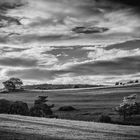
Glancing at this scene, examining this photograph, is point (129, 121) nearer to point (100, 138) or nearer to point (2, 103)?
point (2, 103)

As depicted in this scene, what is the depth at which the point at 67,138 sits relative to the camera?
2328 cm

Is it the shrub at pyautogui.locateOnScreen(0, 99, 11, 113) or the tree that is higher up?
the tree

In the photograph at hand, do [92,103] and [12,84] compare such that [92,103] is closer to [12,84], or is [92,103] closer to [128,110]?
[128,110]

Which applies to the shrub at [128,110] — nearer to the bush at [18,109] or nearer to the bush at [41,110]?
the bush at [41,110]

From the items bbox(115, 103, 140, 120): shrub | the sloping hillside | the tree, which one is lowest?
the sloping hillside

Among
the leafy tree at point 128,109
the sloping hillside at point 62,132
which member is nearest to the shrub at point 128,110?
the leafy tree at point 128,109

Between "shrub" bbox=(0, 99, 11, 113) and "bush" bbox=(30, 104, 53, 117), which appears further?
"bush" bbox=(30, 104, 53, 117)

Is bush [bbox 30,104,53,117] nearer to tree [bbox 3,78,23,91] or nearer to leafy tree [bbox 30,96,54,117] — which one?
leafy tree [bbox 30,96,54,117]

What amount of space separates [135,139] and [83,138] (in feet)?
14.0

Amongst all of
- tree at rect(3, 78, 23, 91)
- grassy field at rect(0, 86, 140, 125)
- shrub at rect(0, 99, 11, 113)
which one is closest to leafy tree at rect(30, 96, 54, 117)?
grassy field at rect(0, 86, 140, 125)

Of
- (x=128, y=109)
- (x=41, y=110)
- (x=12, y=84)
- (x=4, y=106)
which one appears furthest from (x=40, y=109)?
(x=12, y=84)

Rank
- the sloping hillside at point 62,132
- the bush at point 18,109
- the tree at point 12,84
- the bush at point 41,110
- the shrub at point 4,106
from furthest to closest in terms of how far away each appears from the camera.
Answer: the tree at point 12,84 → the bush at point 41,110 → the bush at point 18,109 → the shrub at point 4,106 → the sloping hillside at point 62,132

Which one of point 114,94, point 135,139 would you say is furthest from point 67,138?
point 114,94

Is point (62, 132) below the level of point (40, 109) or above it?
below
